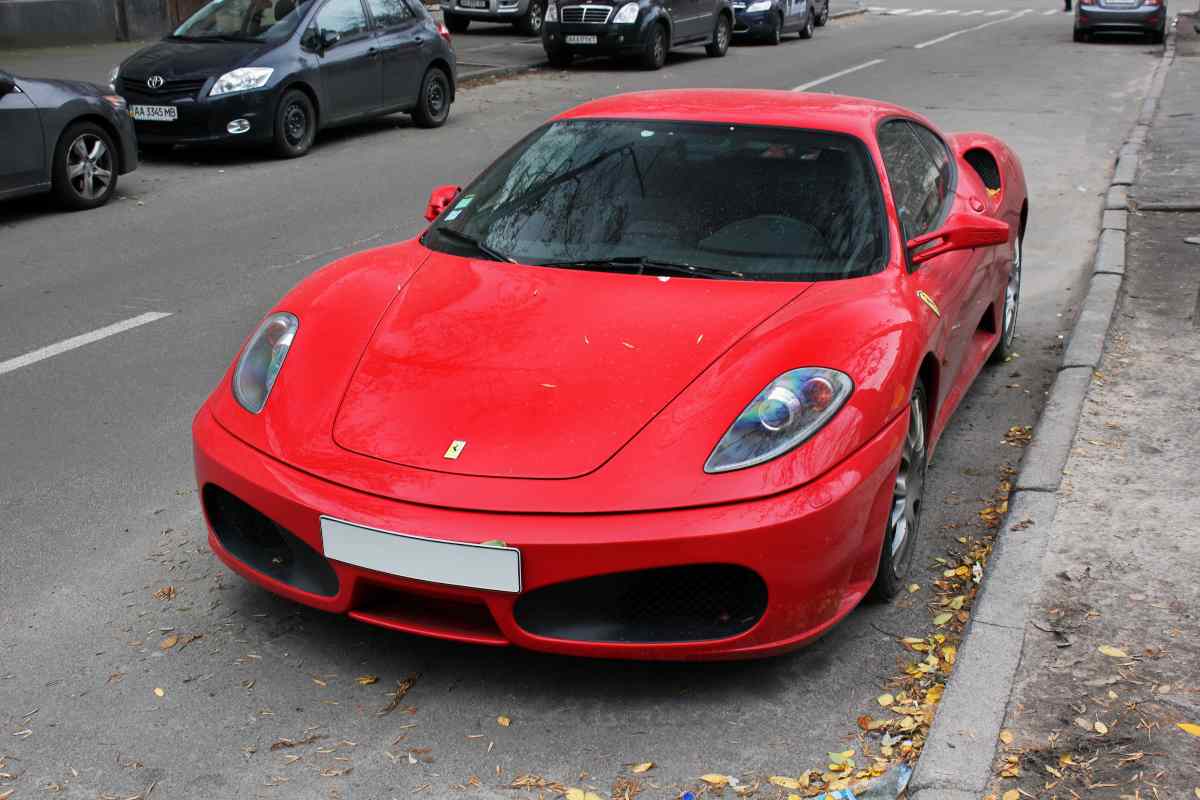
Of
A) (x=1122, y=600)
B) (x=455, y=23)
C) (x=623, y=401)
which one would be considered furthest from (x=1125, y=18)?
(x=623, y=401)

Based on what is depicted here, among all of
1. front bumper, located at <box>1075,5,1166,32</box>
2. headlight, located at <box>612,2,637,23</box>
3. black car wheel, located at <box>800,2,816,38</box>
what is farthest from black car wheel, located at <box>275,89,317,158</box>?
front bumper, located at <box>1075,5,1166,32</box>

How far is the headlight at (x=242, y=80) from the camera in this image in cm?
1252

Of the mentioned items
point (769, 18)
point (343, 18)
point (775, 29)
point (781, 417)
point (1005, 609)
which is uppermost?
point (343, 18)

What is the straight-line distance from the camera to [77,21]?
70.1 ft

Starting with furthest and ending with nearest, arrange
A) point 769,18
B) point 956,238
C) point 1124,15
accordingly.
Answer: point 1124,15, point 769,18, point 956,238

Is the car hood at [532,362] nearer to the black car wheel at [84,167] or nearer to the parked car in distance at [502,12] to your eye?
the black car wheel at [84,167]

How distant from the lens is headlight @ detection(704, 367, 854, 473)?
3490mm

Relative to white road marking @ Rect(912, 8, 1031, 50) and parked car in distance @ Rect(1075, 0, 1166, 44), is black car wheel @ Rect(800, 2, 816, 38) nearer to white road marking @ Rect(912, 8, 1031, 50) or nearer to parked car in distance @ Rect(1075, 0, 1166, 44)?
white road marking @ Rect(912, 8, 1031, 50)

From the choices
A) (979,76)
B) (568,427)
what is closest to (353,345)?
(568,427)

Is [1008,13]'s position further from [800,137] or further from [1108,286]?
[800,137]

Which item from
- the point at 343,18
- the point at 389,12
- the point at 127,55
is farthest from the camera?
the point at 127,55

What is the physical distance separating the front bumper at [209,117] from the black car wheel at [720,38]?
12.5 metres

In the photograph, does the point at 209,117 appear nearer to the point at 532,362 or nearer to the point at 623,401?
the point at 532,362

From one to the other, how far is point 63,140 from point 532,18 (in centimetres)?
1627
